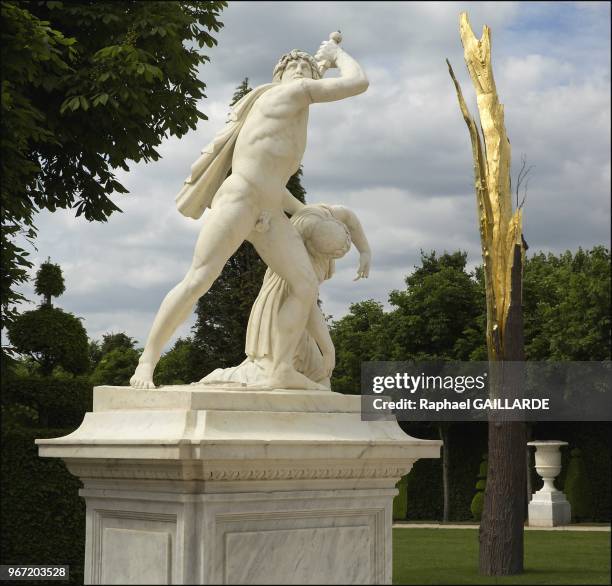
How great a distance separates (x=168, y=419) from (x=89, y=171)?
22.7 feet

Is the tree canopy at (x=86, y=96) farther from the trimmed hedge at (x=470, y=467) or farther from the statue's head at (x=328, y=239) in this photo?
the trimmed hedge at (x=470, y=467)

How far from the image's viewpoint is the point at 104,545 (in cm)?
490

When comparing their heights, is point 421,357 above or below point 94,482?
above

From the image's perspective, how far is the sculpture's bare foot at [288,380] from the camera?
512cm

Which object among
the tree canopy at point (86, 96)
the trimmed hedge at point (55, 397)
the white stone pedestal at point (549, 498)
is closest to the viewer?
the tree canopy at point (86, 96)

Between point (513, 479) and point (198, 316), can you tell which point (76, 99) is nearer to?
point (513, 479)

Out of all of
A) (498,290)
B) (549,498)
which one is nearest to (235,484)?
(498,290)

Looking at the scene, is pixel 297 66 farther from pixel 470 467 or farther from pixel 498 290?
pixel 470 467

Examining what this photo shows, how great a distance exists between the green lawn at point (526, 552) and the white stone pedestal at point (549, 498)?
1515 millimetres

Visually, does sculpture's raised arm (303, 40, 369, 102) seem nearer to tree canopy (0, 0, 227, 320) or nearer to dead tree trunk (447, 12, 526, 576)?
tree canopy (0, 0, 227, 320)

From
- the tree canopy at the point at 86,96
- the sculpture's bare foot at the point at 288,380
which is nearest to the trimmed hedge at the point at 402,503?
the tree canopy at the point at 86,96

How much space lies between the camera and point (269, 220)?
5.25m

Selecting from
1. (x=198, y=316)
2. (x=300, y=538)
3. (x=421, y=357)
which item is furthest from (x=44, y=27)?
(x=421, y=357)

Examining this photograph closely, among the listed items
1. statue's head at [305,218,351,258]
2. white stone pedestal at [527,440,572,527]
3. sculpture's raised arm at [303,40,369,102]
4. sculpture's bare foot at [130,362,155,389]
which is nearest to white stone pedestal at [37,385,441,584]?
sculpture's bare foot at [130,362,155,389]
